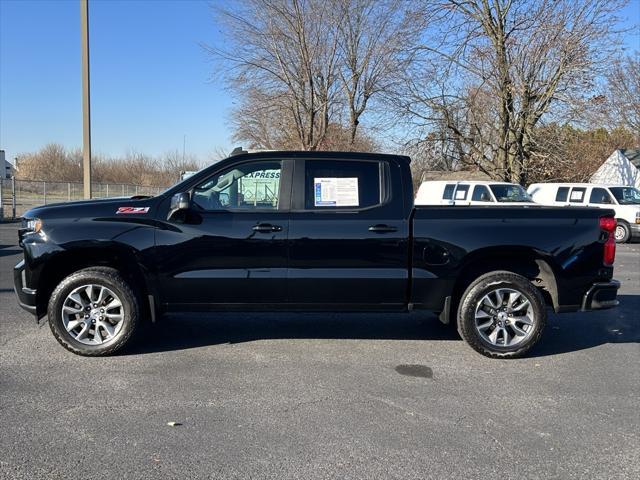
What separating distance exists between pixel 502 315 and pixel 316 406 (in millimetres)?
2200

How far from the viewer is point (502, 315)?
5109 mm

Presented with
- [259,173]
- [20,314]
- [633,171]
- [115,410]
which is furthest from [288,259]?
[633,171]

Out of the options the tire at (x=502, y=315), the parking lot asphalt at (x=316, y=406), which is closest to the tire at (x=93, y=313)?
the parking lot asphalt at (x=316, y=406)

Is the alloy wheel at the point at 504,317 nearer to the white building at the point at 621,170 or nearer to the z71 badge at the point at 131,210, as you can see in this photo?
the z71 badge at the point at 131,210

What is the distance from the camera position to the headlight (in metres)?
4.87

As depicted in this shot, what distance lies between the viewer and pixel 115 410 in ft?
12.5

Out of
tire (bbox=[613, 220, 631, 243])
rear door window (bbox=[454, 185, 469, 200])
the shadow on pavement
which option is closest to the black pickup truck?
the shadow on pavement

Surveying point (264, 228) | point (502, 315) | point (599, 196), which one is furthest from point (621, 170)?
point (264, 228)

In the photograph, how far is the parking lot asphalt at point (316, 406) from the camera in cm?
315

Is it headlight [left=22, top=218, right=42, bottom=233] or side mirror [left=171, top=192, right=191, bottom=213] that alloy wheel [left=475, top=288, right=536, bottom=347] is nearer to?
side mirror [left=171, top=192, right=191, bottom=213]

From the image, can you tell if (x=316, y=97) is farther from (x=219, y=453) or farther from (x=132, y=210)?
(x=219, y=453)

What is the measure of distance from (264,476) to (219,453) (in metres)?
0.39

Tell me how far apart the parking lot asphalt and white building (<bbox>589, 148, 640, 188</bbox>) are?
99.3 feet

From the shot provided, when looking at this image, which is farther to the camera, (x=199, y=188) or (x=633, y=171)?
(x=633, y=171)
